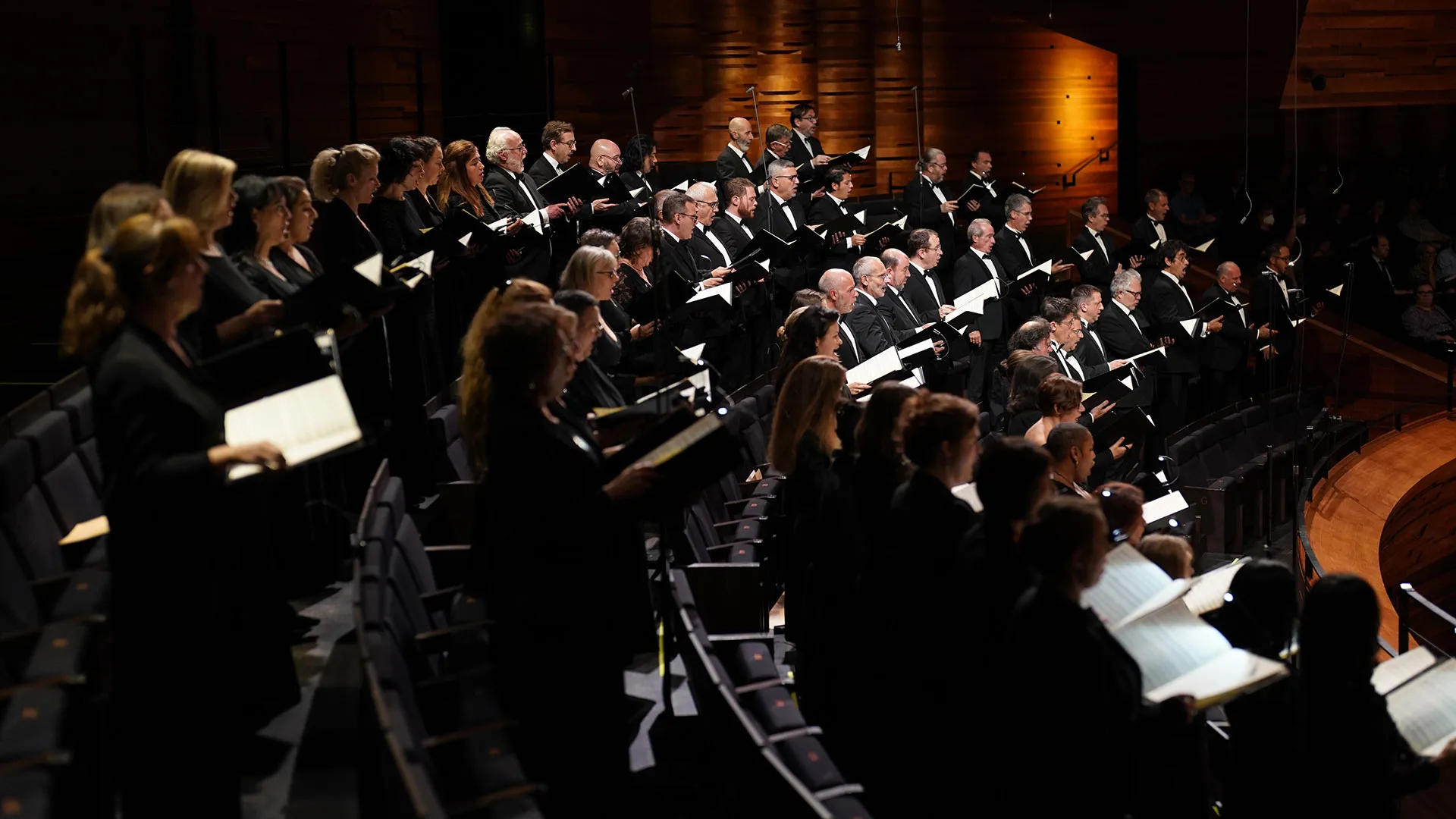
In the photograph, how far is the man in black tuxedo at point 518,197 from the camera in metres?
5.04

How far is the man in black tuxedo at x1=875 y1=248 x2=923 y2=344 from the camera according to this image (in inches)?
246

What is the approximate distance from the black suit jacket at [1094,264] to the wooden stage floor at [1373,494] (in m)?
1.66

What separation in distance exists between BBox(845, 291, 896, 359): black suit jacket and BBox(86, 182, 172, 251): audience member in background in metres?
3.89

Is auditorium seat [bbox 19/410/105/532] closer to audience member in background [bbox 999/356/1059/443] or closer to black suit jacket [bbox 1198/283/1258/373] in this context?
audience member in background [bbox 999/356/1059/443]

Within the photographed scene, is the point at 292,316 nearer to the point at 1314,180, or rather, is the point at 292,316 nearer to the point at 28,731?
the point at 28,731

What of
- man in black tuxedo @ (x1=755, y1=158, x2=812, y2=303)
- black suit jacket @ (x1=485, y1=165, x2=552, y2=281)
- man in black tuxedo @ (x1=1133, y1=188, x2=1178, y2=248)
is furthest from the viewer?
man in black tuxedo @ (x1=1133, y1=188, x2=1178, y2=248)

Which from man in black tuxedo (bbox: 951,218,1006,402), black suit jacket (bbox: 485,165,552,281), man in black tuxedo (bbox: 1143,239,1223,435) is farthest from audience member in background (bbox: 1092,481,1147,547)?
man in black tuxedo (bbox: 1143,239,1223,435)

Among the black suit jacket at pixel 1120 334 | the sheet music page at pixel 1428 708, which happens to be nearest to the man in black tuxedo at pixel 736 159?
the black suit jacket at pixel 1120 334

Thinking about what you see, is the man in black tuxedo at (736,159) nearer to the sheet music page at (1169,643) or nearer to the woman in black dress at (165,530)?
the sheet music page at (1169,643)

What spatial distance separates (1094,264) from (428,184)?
489 cm

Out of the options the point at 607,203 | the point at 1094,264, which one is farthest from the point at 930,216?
the point at 607,203

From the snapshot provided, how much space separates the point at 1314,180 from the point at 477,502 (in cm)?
946

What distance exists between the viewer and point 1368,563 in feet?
20.3

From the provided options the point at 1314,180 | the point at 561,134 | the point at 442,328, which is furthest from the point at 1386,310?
the point at 442,328
